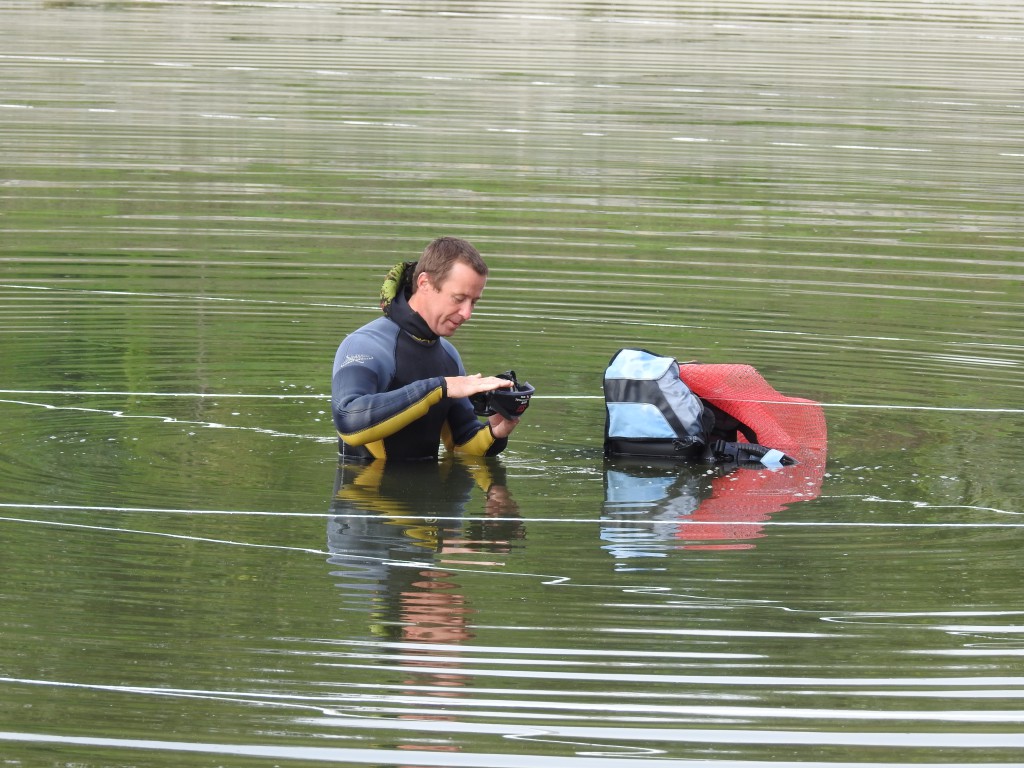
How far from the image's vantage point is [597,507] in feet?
23.0

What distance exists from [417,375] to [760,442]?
4.86 feet

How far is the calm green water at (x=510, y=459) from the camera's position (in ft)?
16.1

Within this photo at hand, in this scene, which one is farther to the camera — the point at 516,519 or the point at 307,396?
the point at 307,396

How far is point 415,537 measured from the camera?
21.6 feet

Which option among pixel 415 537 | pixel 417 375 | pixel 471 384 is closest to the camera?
pixel 415 537

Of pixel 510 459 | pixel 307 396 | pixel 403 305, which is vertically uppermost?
pixel 403 305

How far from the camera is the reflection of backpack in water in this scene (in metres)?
7.61

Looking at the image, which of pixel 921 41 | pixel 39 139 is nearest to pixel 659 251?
pixel 39 139

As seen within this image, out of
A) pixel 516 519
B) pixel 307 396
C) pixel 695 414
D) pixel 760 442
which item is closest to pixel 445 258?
pixel 516 519

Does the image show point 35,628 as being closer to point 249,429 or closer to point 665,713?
point 665,713

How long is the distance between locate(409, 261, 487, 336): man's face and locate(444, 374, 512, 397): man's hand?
22cm

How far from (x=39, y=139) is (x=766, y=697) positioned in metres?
13.3

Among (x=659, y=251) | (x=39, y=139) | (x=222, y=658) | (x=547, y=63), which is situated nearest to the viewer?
(x=222, y=658)

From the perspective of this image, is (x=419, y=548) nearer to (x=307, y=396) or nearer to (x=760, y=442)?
(x=760, y=442)
